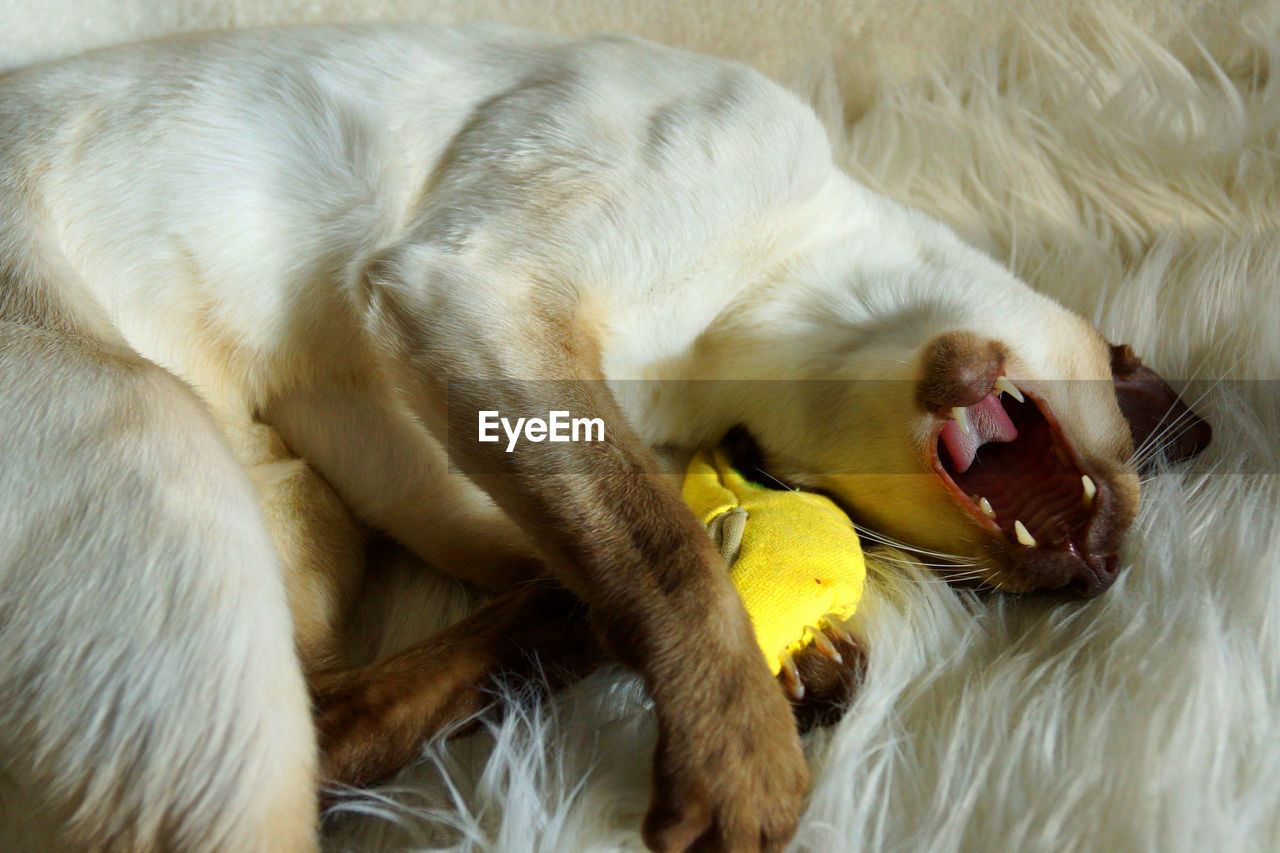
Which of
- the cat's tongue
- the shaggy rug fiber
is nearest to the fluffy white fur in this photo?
the shaggy rug fiber

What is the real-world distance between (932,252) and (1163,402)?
0.96 feet

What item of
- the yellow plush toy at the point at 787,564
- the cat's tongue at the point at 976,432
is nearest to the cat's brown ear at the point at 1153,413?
the cat's tongue at the point at 976,432

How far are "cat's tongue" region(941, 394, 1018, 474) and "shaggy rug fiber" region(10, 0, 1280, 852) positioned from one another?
0.13m

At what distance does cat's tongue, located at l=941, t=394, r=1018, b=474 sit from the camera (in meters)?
1.02

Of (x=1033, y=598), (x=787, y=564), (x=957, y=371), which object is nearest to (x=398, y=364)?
(x=787, y=564)

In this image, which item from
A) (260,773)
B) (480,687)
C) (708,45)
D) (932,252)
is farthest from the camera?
(708,45)

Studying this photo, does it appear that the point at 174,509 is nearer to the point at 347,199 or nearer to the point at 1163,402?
the point at 347,199

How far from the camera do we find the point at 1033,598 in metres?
0.95

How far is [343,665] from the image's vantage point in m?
0.94

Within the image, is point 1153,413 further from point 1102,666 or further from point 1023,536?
point 1102,666

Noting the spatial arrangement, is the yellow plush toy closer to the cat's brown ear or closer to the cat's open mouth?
the cat's open mouth

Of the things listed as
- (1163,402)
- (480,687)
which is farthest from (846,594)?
→ (1163,402)

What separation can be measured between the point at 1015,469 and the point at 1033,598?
0.51 ft

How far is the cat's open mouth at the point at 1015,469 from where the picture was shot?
3.15 feet
